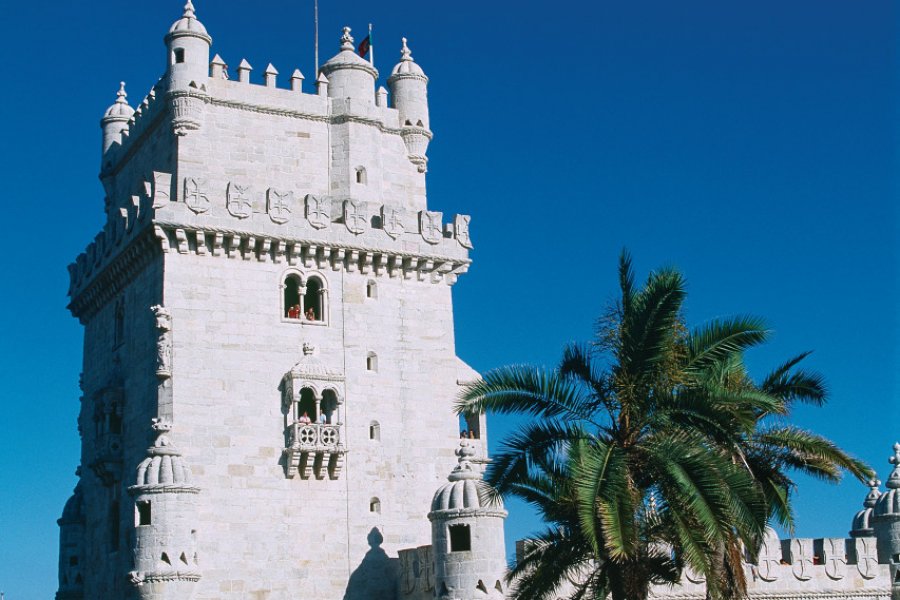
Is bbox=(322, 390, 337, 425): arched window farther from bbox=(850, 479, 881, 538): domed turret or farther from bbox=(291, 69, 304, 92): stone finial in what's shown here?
bbox=(850, 479, 881, 538): domed turret

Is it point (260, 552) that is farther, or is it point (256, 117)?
point (256, 117)

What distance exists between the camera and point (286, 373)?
39.0 metres

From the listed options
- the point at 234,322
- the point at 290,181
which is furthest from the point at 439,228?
the point at 234,322

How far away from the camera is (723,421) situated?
1014 inches

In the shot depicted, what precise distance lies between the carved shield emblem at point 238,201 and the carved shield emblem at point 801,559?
745 inches

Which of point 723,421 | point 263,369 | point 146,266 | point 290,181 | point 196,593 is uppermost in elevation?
point 290,181

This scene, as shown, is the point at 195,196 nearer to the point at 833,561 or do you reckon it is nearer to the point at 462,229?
the point at 462,229

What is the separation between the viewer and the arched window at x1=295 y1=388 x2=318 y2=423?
39594mm

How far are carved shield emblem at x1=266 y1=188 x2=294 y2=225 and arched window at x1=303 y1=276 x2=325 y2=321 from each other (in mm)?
2110

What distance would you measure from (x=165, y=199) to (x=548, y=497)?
1721 cm

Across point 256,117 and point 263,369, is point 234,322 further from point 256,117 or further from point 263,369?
point 256,117

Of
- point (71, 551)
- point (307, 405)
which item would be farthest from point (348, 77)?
point (71, 551)

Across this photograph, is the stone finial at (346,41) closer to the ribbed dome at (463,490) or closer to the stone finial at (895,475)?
the ribbed dome at (463,490)

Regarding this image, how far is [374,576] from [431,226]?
11321 millimetres
